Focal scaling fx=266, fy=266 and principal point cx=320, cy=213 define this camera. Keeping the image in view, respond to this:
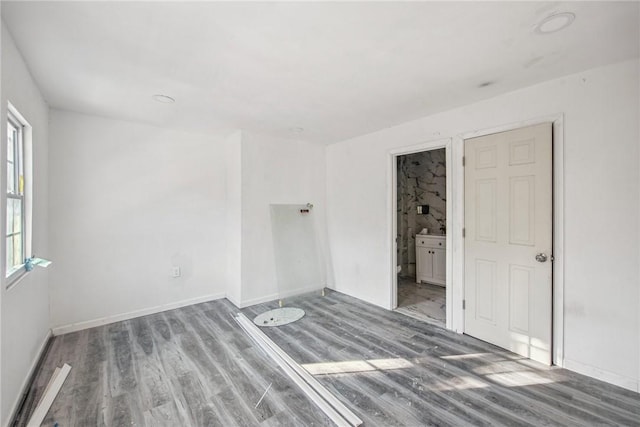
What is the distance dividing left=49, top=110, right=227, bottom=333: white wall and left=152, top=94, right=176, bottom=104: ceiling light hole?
1.07 metres

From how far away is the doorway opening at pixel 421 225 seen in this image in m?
4.72

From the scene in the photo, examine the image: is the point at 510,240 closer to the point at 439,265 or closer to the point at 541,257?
the point at 541,257

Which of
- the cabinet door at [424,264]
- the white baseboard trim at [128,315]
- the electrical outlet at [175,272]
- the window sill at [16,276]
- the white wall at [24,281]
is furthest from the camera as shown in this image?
the cabinet door at [424,264]

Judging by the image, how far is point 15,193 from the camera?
87.4 inches

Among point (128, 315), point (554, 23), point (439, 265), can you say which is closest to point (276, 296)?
point (128, 315)

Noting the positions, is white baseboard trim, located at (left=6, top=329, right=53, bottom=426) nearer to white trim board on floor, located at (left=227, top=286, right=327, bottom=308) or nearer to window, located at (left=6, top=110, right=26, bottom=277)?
window, located at (left=6, top=110, right=26, bottom=277)

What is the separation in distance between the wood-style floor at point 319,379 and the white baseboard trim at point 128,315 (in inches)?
4.4

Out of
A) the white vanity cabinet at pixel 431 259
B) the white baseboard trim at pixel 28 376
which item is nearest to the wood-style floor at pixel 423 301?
the white vanity cabinet at pixel 431 259

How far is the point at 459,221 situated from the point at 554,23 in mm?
1894

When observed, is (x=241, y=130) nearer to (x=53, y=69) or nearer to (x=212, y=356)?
(x=53, y=69)

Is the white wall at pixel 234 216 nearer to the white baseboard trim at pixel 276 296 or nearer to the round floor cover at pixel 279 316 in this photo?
the white baseboard trim at pixel 276 296

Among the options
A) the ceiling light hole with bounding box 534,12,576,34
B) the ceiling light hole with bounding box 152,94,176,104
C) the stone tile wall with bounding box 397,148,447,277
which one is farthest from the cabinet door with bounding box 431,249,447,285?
the ceiling light hole with bounding box 152,94,176,104

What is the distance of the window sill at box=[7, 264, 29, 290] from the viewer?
1.82 metres

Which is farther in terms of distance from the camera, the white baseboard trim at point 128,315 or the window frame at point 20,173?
the white baseboard trim at point 128,315
